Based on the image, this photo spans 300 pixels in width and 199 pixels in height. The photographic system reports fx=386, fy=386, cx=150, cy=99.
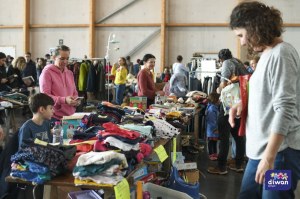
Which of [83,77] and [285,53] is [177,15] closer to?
[83,77]

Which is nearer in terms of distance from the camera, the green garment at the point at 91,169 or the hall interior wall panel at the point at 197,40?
the green garment at the point at 91,169

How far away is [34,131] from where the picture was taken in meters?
2.76

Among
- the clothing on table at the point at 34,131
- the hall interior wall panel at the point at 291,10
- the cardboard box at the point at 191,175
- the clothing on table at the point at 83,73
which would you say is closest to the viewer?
the clothing on table at the point at 34,131

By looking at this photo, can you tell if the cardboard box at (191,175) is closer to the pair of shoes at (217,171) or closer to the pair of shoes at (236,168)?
the pair of shoes at (217,171)

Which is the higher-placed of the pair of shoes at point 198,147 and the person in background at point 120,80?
the person in background at point 120,80

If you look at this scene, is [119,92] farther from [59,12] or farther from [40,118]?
[40,118]

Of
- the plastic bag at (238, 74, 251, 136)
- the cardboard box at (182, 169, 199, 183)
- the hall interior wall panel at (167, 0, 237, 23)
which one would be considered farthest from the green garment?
the hall interior wall panel at (167, 0, 237, 23)

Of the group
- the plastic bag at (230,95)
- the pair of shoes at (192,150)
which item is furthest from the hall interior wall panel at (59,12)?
the plastic bag at (230,95)

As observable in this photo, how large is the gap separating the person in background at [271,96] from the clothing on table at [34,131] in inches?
63.9

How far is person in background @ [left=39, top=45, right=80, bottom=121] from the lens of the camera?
3522 millimetres

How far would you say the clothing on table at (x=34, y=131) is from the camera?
2682mm

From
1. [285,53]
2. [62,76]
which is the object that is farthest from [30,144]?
[62,76]

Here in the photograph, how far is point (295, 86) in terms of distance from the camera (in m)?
1.55

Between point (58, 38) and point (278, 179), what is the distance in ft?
43.0
